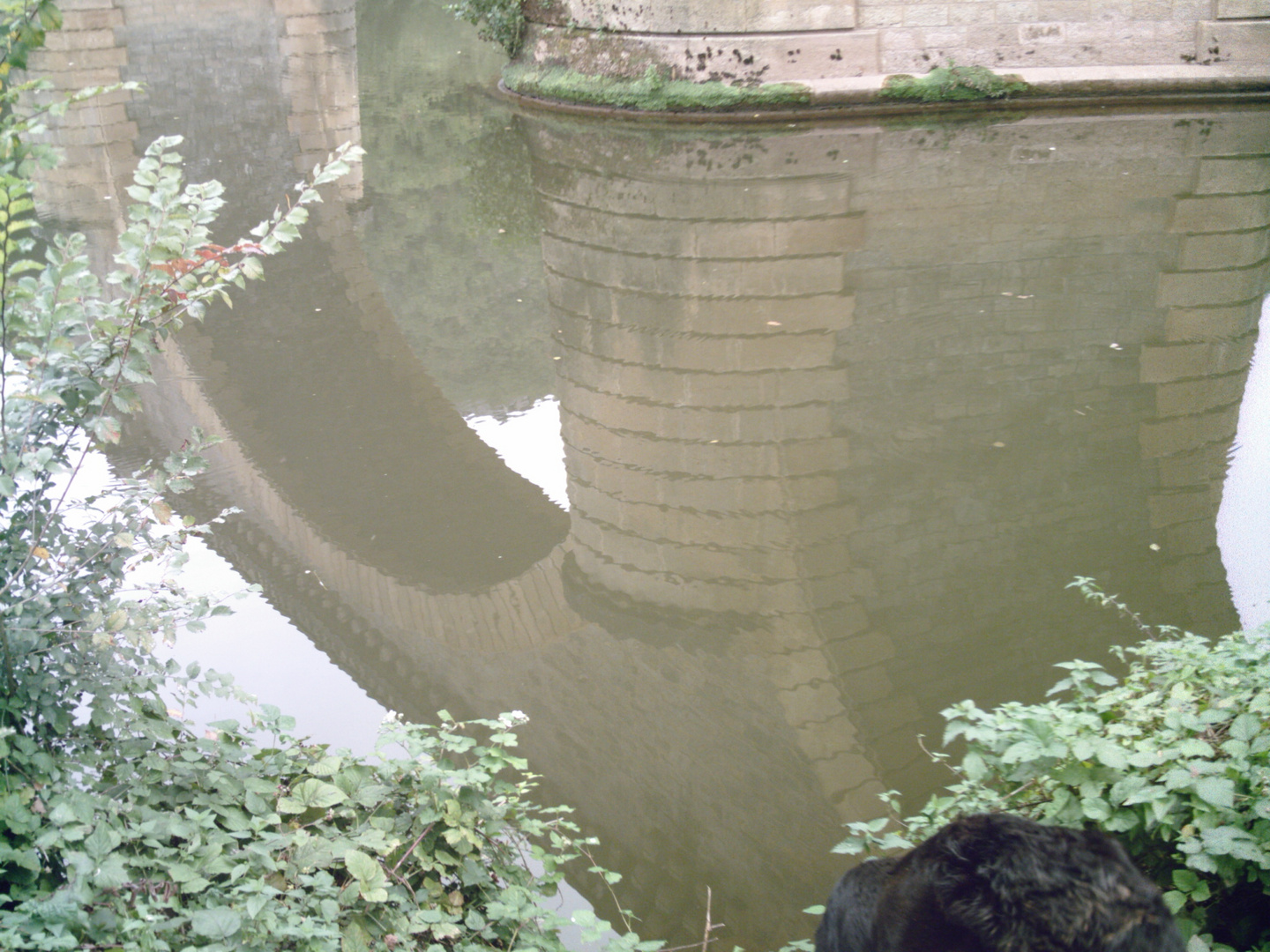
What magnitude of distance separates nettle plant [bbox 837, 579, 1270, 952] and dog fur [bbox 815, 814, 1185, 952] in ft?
2.40

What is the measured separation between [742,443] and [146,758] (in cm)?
389

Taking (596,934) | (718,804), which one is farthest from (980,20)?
(596,934)

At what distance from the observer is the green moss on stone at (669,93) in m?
12.6

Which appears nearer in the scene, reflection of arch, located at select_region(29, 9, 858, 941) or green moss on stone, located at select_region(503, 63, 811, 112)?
reflection of arch, located at select_region(29, 9, 858, 941)

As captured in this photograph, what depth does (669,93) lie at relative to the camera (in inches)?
513

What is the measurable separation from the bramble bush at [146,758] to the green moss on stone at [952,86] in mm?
11218

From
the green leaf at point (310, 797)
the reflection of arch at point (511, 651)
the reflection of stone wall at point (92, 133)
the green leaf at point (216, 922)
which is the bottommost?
the reflection of arch at point (511, 651)

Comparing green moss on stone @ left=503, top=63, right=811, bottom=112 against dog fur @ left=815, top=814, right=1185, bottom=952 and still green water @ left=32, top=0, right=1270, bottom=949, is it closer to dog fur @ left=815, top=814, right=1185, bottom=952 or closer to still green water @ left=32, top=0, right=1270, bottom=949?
still green water @ left=32, top=0, right=1270, bottom=949

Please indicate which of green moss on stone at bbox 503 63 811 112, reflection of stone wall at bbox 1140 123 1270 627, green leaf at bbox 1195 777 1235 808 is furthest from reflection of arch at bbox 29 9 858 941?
green moss on stone at bbox 503 63 811 112

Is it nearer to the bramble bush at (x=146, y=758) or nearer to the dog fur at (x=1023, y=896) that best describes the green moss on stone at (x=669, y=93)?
the bramble bush at (x=146, y=758)

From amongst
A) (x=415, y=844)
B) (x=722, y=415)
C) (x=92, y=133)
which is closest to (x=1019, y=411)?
(x=722, y=415)

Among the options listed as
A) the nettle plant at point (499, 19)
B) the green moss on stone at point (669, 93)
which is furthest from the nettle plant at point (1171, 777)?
the nettle plant at point (499, 19)

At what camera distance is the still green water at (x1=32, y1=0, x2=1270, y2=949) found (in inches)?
160

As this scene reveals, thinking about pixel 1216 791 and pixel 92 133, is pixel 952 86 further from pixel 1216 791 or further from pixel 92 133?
pixel 1216 791
